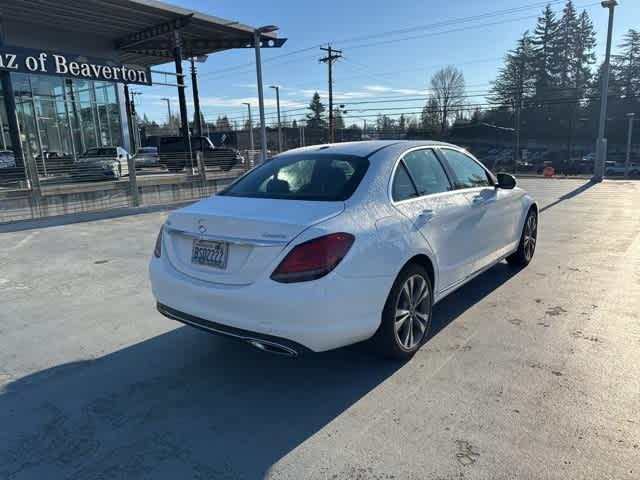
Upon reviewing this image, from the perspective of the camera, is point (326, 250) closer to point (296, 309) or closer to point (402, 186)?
point (296, 309)

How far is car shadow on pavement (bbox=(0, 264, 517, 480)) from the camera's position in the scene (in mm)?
2352

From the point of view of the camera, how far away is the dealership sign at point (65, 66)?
11.8m

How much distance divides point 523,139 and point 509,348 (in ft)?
260

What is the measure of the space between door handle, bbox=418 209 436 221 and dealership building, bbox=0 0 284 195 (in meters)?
10.7

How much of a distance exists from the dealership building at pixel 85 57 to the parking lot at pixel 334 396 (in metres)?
9.15

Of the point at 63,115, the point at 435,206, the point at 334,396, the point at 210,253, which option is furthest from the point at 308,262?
the point at 63,115

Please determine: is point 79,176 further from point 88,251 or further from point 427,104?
point 427,104

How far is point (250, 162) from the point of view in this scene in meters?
19.0

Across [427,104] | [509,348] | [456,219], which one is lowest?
[509,348]

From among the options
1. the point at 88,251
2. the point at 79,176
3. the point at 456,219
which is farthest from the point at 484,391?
the point at 79,176

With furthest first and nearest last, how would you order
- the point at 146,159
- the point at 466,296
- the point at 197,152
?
the point at 146,159 < the point at 197,152 < the point at 466,296

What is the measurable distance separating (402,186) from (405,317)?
3.26ft

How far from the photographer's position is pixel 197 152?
15.4 m

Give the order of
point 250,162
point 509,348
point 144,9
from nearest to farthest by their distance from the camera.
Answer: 1. point 509,348
2. point 144,9
3. point 250,162
